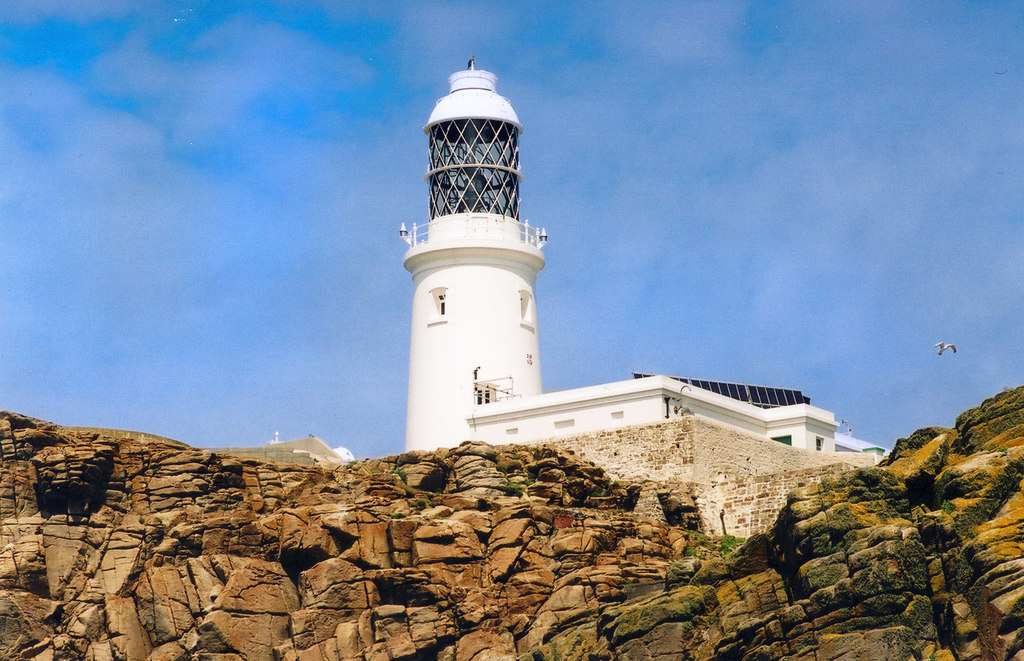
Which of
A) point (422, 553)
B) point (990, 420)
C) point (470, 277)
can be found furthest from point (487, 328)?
point (990, 420)

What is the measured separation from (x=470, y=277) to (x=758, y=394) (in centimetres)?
1219

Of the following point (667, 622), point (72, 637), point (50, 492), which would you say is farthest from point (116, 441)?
point (667, 622)

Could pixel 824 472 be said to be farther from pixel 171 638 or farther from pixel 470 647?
pixel 171 638

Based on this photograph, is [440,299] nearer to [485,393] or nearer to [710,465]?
[485,393]

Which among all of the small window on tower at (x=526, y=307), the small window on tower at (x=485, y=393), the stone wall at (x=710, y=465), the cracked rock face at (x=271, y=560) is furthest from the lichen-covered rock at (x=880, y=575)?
the small window on tower at (x=526, y=307)

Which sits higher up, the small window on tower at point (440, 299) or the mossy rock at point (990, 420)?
the small window on tower at point (440, 299)

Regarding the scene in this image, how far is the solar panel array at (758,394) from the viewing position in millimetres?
73562

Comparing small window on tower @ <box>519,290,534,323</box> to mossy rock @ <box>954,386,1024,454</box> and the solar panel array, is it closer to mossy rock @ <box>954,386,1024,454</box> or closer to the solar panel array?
the solar panel array

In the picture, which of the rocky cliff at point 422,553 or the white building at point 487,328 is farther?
the white building at point 487,328

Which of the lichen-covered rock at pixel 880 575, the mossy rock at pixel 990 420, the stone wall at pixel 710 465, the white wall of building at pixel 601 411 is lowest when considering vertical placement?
the lichen-covered rock at pixel 880 575

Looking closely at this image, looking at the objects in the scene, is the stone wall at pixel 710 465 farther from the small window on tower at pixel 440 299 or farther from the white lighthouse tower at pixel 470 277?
the small window on tower at pixel 440 299

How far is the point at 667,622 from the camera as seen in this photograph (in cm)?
5166

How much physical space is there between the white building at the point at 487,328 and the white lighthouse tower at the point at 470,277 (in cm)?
3

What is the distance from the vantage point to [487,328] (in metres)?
70.9
